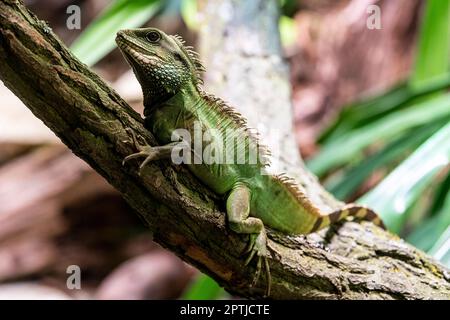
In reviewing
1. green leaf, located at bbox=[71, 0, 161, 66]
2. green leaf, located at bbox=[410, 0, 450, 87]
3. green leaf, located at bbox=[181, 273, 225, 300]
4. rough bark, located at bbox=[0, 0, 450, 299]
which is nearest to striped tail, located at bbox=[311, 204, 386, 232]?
rough bark, located at bbox=[0, 0, 450, 299]

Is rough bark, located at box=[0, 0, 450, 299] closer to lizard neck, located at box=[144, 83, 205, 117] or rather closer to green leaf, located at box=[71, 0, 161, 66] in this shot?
lizard neck, located at box=[144, 83, 205, 117]

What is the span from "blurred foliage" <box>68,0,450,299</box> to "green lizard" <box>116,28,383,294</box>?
1.88 feet

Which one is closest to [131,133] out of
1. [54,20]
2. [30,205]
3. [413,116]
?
[413,116]

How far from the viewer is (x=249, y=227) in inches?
76.4

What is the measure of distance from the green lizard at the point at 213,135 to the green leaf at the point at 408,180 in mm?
500

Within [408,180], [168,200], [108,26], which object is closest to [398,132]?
[408,180]

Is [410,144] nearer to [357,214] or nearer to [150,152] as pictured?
[357,214]

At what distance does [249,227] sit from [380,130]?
184cm

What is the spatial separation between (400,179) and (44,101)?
166cm

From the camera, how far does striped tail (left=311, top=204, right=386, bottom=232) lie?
8.14 feet

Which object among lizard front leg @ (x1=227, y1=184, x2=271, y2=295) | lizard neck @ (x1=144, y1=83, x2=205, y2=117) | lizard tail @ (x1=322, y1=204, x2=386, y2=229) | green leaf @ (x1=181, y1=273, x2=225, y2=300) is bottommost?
green leaf @ (x1=181, y1=273, x2=225, y2=300)

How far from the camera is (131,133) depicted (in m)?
1.82
